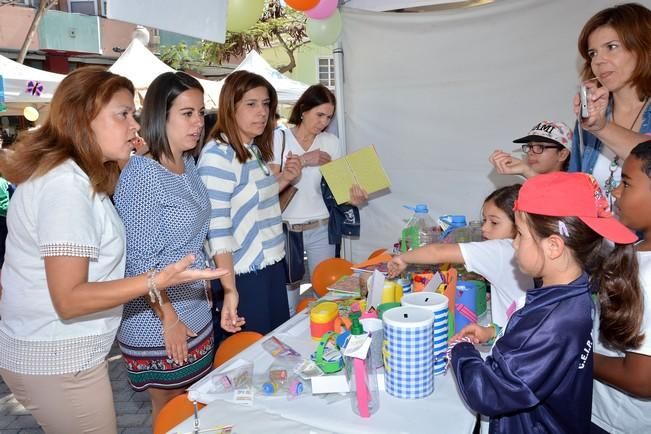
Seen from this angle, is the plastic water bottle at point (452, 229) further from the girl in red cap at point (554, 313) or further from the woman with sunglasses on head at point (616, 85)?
the girl in red cap at point (554, 313)

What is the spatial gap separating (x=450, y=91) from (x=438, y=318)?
2.38 m

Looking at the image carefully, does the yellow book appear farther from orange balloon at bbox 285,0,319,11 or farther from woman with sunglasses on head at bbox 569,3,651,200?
woman with sunglasses on head at bbox 569,3,651,200

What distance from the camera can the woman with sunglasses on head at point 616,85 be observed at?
72.3 inches

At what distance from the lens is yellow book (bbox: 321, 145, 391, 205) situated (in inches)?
123

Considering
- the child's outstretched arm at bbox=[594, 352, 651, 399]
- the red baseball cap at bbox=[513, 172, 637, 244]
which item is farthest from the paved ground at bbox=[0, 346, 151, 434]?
the red baseball cap at bbox=[513, 172, 637, 244]

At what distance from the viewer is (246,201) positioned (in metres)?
2.37

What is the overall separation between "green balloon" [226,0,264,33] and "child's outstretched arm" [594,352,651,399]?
2819mm

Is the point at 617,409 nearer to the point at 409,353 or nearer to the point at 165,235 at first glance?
the point at 409,353

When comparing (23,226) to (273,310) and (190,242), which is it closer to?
(190,242)

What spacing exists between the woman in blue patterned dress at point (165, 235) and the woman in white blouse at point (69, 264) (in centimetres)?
22

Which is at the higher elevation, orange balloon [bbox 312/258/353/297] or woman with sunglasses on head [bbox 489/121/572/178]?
woman with sunglasses on head [bbox 489/121/572/178]

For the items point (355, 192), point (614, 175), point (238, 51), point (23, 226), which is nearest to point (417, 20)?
point (355, 192)

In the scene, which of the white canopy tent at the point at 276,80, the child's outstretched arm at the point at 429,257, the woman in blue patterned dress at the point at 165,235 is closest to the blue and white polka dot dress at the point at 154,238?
the woman in blue patterned dress at the point at 165,235

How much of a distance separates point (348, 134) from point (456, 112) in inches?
33.6
